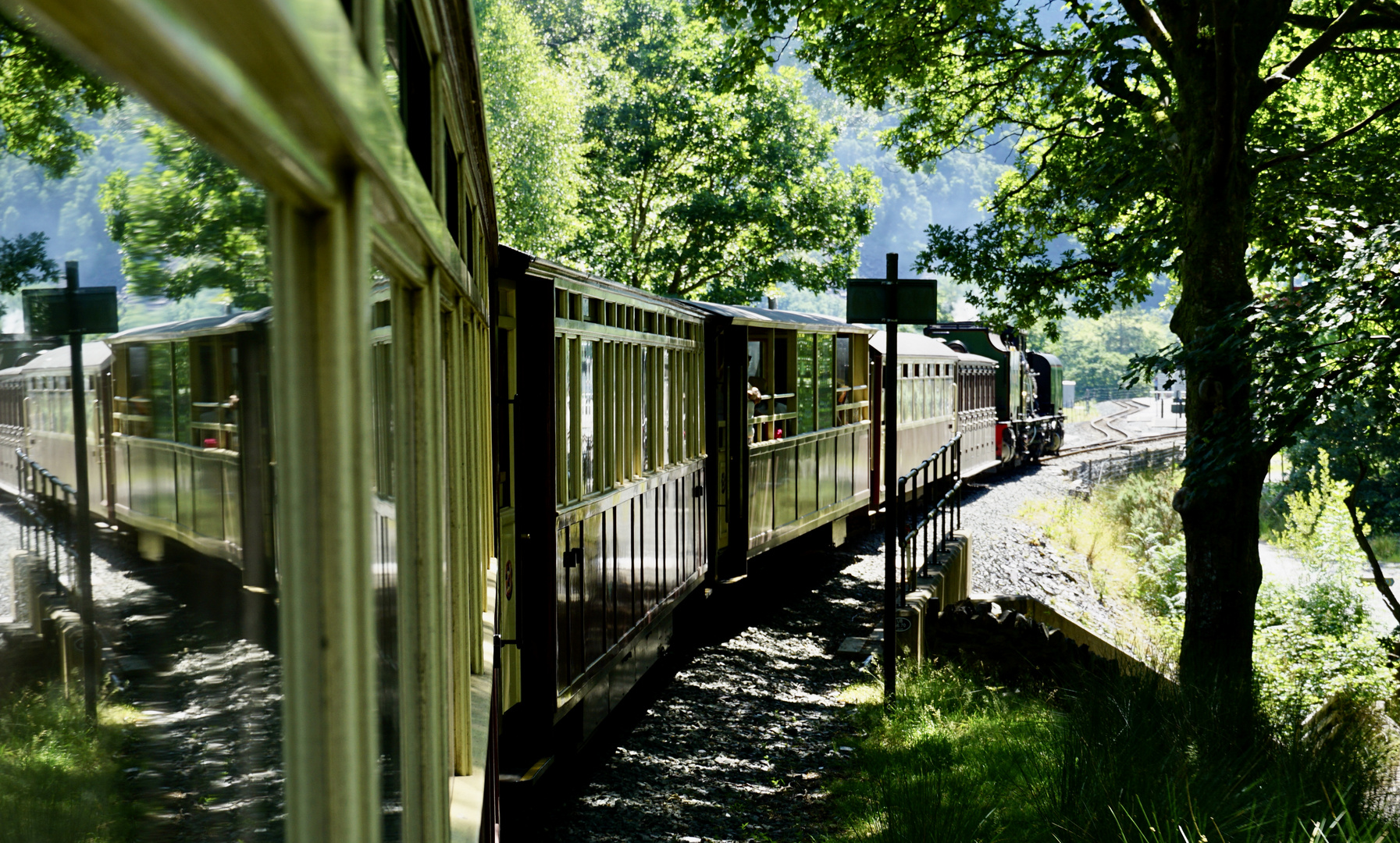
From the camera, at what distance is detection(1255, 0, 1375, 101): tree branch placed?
28.9 feet

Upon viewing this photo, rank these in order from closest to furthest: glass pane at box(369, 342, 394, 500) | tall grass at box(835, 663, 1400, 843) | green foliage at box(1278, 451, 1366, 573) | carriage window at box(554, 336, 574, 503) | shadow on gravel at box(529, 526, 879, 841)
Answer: glass pane at box(369, 342, 394, 500)
tall grass at box(835, 663, 1400, 843)
carriage window at box(554, 336, 574, 503)
shadow on gravel at box(529, 526, 879, 841)
green foliage at box(1278, 451, 1366, 573)

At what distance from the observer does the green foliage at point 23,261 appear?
62cm

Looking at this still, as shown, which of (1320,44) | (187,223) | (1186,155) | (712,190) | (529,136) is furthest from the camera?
(529,136)

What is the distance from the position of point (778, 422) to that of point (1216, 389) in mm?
4589

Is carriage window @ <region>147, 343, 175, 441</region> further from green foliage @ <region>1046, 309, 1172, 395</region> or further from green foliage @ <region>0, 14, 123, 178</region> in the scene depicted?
green foliage @ <region>1046, 309, 1172, 395</region>

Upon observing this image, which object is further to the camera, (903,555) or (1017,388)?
(1017,388)

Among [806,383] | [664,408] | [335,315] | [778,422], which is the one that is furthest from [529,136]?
[335,315]

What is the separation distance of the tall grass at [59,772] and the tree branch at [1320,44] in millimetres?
9869

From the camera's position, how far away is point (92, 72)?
65cm

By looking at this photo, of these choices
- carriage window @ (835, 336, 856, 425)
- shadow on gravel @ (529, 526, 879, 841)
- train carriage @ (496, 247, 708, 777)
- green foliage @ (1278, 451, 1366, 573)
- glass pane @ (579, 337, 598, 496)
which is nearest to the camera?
train carriage @ (496, 247, 708, 777)

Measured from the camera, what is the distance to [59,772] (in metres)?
0.68

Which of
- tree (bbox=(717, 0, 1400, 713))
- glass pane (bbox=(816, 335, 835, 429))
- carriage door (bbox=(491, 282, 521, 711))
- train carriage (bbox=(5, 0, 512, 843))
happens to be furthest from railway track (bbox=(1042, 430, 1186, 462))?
train carriage (bbox=(5, 0, 512, 843))

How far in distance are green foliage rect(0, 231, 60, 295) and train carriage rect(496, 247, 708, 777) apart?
15.6 feet

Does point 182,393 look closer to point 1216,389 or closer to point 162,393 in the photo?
point 162,393
